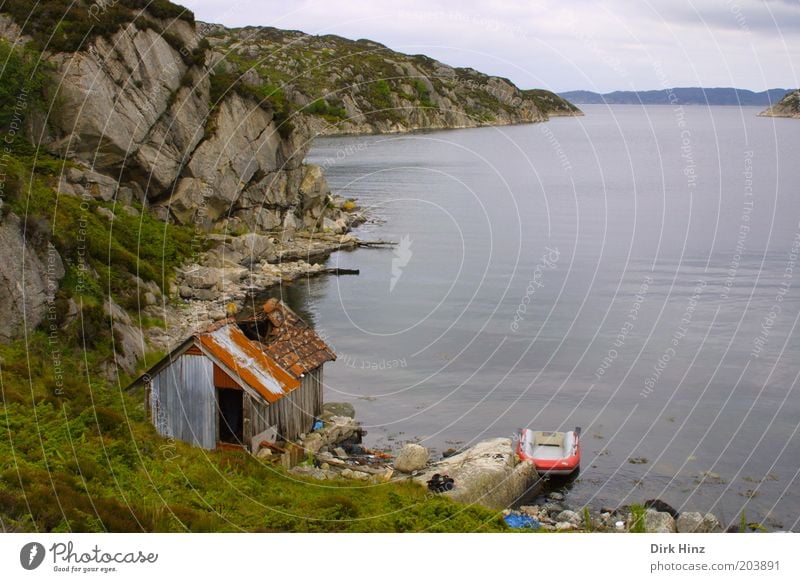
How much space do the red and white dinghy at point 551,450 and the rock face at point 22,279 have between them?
1577 cm

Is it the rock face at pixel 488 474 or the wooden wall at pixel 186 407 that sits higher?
the wooden wall at pixel 186 407

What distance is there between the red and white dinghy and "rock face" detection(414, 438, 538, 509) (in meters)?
0.76

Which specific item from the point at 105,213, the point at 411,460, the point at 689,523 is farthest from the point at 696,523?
the point at 105,213

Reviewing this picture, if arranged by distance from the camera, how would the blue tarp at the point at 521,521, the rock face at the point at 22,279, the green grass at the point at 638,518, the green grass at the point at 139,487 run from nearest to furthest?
the green grass at the point at 139,487 < the blue tarp at the point at 521,521 < the green grass at the point at 638,518 < the rock face at the point at 22,279

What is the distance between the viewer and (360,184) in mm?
107750

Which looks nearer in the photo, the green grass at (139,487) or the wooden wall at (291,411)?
the green grass at (139,487)

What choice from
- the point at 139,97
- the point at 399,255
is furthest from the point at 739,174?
the point at 139,97

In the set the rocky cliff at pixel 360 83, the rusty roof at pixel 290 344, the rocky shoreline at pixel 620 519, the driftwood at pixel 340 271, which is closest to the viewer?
the rocky shoreline at pixel 620 519

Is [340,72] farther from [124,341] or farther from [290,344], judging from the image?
[290,344]

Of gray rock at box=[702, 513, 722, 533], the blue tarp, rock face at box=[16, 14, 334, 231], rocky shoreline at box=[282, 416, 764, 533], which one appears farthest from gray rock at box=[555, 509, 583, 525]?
rock face at box=[16, 14, 334, 231]

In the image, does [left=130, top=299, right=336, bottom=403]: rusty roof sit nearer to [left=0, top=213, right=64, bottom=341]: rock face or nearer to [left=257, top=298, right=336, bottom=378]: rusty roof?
[left=257, top=298, right=336, bottom=378]: rusty roof

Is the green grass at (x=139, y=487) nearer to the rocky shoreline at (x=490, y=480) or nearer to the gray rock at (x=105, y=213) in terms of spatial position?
the rocky shoreline at (x=490, y=480)

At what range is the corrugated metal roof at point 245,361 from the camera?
24250 mm

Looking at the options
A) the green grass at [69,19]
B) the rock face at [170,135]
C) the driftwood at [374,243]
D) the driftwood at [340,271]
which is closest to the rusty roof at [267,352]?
the rock face at [170,135]
